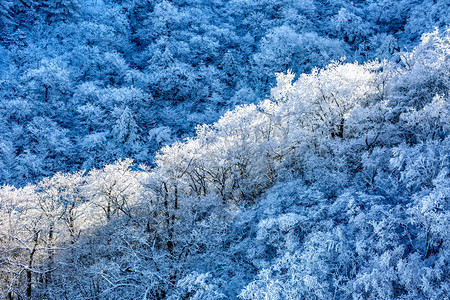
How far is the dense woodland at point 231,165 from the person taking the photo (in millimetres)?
8359

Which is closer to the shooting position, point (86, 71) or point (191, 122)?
point (191, 122)

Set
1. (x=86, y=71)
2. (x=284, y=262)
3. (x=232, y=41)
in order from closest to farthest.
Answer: (x=284, y=262) → (x=86, y=71) → (x=232, y=41)

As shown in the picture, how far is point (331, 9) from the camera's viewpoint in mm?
56750

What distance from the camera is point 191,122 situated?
146 feet

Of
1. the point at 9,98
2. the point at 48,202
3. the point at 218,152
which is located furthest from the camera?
the point at 9,98

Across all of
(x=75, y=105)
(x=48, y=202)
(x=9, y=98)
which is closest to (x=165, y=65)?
(x=75, y=105)

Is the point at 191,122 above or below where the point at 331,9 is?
below

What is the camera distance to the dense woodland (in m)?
8.36

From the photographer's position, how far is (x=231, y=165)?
17625mm

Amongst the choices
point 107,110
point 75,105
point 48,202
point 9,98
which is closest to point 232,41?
point 107,110

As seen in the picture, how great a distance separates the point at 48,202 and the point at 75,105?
97.6 feet

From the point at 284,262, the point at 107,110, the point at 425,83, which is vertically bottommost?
the point at 284,262

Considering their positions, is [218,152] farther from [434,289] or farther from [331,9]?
[331,9]

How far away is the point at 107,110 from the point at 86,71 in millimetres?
11190
